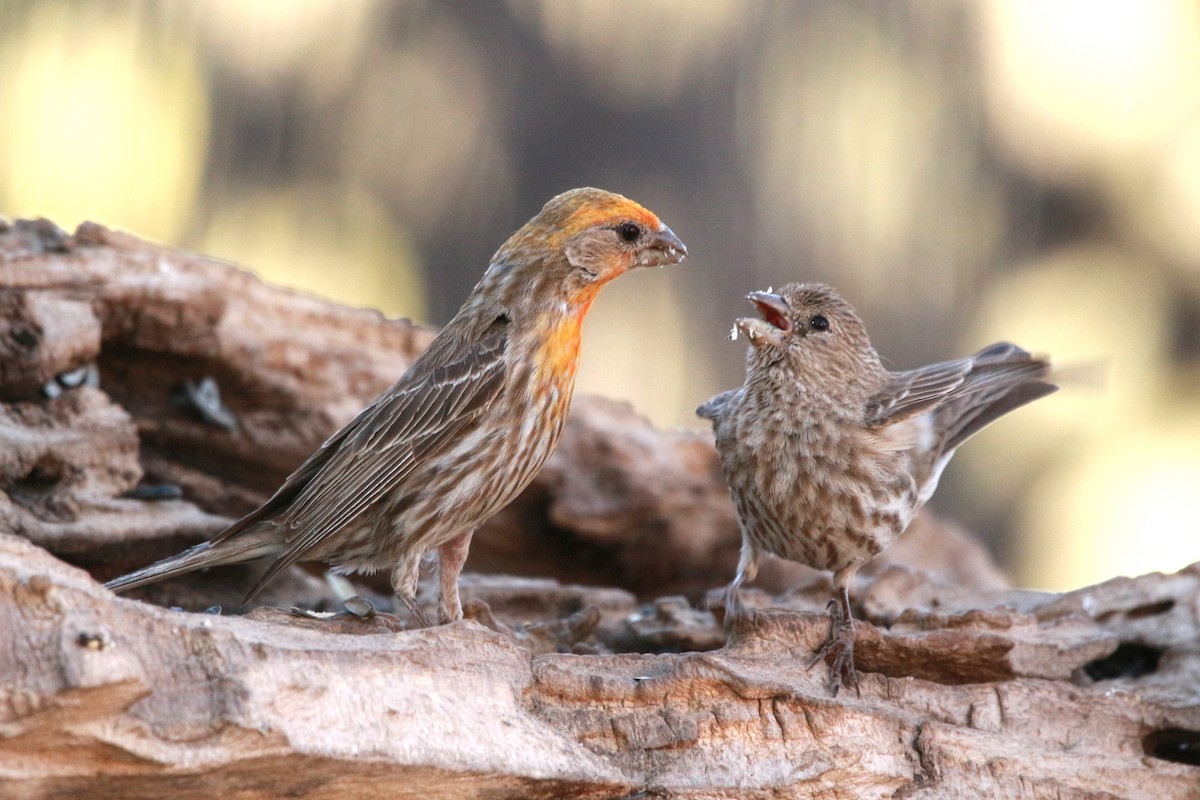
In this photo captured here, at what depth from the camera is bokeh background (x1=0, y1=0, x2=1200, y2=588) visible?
21.8ft

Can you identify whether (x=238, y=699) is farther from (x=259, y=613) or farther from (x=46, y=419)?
(x=46, y=419)

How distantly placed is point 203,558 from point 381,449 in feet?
2.20

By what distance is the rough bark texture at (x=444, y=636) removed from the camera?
2957mm

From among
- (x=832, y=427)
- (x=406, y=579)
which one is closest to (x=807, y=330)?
(x=832, y=427)

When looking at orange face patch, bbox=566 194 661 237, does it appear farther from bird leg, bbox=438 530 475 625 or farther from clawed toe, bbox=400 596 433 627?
clawed toe, bbox=400 596 433 627

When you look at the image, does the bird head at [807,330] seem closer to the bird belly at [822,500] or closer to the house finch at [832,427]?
the house finch at [832,427]

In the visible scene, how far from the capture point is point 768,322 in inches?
211

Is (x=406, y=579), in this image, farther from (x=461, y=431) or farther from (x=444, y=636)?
(x=444, y=636)

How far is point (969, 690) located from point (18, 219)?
380 centimetres

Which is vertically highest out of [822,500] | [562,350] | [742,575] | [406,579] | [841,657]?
[562,350]

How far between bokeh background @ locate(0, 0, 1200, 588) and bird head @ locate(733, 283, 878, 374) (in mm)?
1605

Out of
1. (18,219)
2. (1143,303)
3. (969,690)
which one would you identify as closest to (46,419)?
(18,219)

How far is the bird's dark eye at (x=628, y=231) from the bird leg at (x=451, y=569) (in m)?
1.17

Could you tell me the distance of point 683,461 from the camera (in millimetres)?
6223
